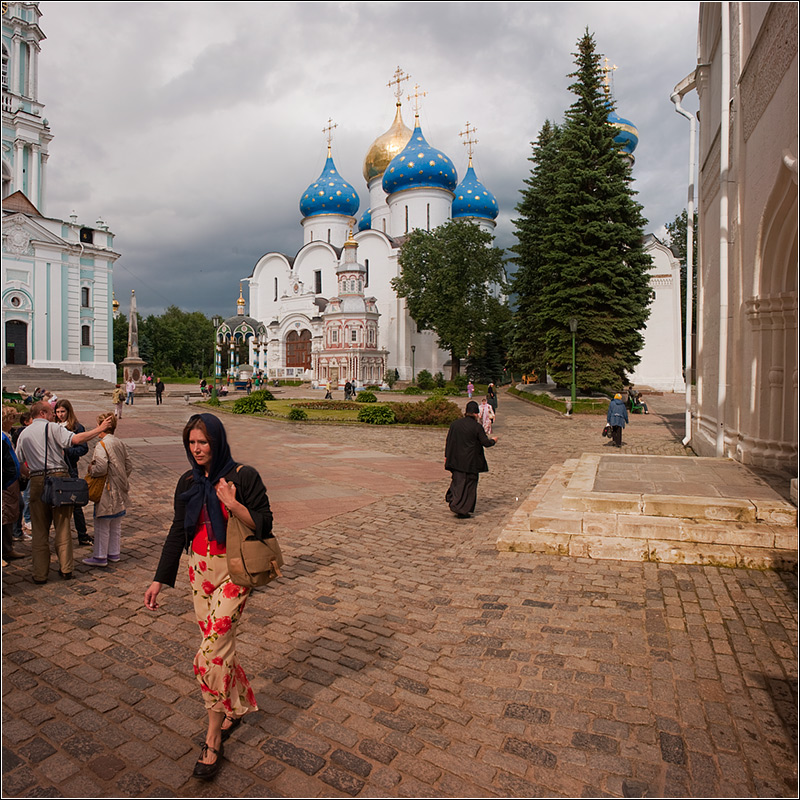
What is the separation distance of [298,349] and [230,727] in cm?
5204

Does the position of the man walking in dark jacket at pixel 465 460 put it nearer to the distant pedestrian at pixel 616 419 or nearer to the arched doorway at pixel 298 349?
the distant pedestrian at pixel 616 419

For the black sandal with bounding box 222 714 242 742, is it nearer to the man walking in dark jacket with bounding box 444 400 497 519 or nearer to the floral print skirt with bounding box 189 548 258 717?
the floral print skirt with bounding box 189 548 258 717

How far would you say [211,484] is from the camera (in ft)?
9.44

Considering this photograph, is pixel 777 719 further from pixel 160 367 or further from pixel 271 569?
pixel 160 367

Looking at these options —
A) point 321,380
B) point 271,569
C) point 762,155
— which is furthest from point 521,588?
point 321,380

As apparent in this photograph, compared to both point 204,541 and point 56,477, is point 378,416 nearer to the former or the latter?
point 56,477

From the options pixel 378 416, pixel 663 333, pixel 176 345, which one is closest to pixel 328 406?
pixel 378 416

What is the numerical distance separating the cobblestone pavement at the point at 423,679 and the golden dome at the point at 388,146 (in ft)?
177

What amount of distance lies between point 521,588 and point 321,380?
4135 cm

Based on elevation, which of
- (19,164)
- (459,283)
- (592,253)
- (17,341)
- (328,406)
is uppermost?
(19,164)

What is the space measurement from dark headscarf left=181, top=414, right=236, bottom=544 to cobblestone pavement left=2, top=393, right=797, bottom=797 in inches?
31.6

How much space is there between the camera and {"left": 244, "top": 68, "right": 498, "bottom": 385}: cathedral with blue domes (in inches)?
1821

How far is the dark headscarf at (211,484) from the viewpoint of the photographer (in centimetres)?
284

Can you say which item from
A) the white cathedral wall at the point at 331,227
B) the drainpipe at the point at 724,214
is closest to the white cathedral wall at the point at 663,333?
the drainpipe at the point at 724,214
